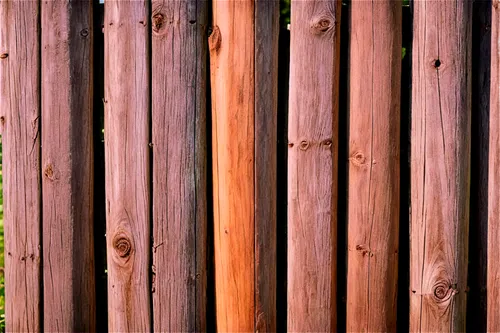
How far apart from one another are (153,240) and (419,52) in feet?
4.82

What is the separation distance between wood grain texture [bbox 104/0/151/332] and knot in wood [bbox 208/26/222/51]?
291 millimetres

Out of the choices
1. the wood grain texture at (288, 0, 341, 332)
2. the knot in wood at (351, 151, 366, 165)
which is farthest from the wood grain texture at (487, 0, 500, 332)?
the wood grain texture at (288, 0, 341, 332)

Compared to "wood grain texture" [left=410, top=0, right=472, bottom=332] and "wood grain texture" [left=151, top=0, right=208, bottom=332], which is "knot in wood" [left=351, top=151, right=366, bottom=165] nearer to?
"wood grain texture" [left=410, top=0, right=472, bottom=332]

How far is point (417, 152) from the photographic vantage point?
2.80m

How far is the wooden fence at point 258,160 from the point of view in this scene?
2.78 meters

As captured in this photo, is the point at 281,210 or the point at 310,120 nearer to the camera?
the point at 310,120

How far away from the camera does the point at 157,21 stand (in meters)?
2.82

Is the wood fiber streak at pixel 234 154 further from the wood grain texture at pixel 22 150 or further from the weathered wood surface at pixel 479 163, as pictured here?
the weathered wood surface at pixel 479 163

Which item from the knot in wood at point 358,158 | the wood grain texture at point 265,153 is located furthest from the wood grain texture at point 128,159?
the knot in wood at point 358,158

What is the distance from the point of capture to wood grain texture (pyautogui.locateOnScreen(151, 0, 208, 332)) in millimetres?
2818

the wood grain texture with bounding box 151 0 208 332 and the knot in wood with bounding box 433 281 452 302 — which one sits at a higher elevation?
the wood grain texture with bounding box 151 0 208 332

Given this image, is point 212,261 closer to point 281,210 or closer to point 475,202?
point 281,210

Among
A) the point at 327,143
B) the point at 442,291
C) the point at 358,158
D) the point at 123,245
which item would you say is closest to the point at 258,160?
the point at 327,143

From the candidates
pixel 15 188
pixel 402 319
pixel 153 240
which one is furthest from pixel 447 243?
pixel 15 188
